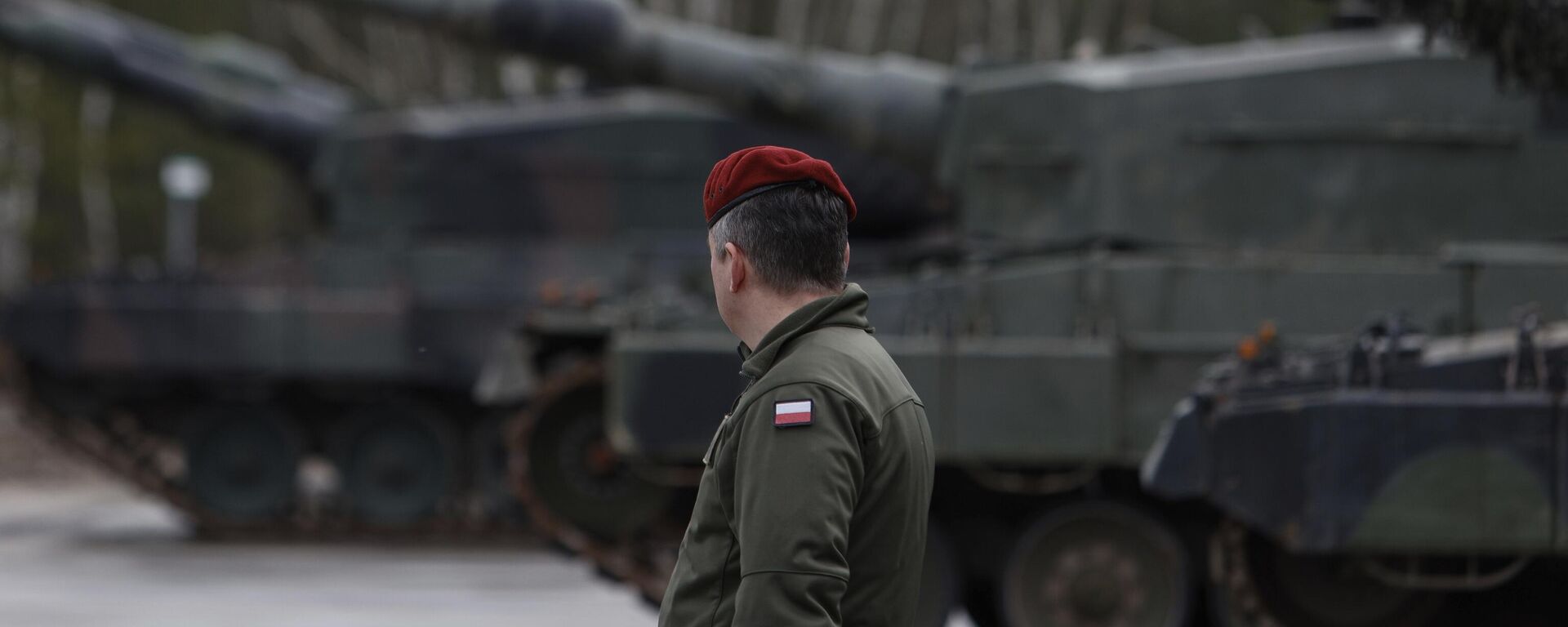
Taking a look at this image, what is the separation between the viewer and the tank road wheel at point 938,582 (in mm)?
8562

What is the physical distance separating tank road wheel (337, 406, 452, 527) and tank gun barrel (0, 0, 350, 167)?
8.21 feet

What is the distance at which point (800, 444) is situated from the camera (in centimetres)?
259

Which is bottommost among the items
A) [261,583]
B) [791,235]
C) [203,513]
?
[203,513]

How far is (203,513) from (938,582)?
24.4ft

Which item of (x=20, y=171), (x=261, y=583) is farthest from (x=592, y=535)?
(x=20, y=171)

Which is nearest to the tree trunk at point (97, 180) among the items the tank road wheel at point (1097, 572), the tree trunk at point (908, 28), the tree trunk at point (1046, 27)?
the tree trunk at point (908, 28)

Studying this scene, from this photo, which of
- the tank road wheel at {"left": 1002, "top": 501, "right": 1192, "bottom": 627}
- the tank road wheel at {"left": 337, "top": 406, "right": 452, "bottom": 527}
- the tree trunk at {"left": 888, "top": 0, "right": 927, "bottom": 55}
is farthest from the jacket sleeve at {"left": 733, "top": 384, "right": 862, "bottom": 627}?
the tree trunk at {"left": 888, "top": 0, "right": 927, "bottom": 55}

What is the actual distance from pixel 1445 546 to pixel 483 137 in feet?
29.9

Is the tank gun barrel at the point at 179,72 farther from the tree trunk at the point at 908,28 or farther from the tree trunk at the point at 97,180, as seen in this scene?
the tree trunk at the point at 97,180

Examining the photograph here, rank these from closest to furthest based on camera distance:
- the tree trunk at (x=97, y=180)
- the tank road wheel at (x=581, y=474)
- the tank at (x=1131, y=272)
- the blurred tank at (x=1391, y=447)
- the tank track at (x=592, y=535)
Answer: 1. the blurred tank at (x=1391, y=447)
2. the tank at (x=1131, y=272)
3. the tank track at (x=592, y=535)
4. the tank road wheel at (x=581, y=474)
5. the tree trunk at (x=97, y=180)

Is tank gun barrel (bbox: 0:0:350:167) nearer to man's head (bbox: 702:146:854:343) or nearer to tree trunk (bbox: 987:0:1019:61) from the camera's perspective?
man's head (bbox: 702:146:854:343)

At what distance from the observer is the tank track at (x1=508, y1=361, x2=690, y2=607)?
9.59 metres

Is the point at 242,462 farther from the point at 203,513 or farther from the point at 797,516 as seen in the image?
the point at 797,516

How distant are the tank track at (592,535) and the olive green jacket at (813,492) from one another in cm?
672
